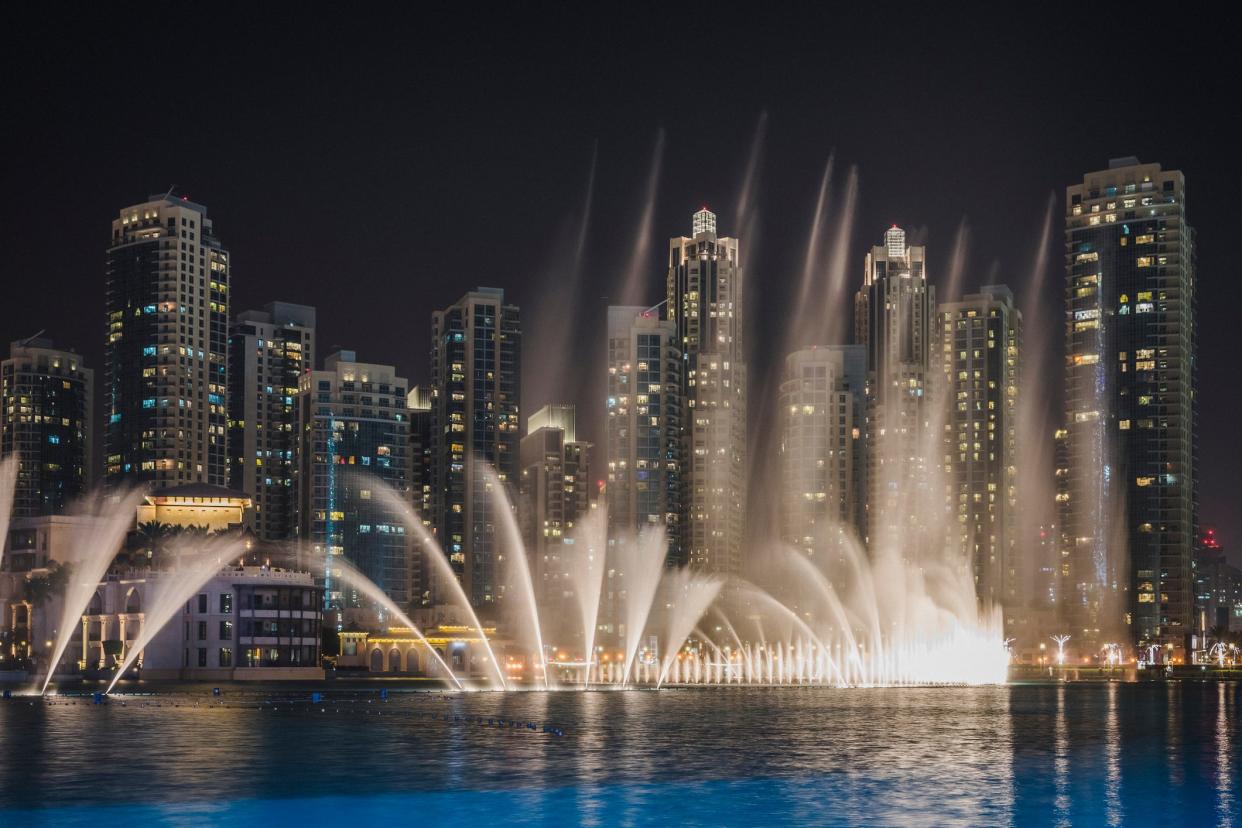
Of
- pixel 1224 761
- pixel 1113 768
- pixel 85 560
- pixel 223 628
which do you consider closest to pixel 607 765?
pixel 1113 768

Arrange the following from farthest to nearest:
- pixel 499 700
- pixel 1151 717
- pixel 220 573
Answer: pixel 220 573, pixel 499 700, pixel 1151 717

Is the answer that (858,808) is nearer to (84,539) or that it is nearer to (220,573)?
(220,573)

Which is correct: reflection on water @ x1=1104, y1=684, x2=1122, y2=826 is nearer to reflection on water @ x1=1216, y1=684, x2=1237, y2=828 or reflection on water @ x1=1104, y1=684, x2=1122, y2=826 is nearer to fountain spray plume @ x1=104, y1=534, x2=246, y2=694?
reflection on water @ x1=1216, y1=684, x2=1237, y2=828

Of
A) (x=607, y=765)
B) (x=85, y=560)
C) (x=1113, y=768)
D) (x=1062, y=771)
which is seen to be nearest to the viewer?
(x=607, y=765)

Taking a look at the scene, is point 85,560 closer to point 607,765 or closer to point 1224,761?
point 607,765

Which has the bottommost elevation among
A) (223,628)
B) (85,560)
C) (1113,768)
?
(1113,768)

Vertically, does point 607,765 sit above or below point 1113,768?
above

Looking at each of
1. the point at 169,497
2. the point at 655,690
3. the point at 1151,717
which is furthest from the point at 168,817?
the point at 169,497

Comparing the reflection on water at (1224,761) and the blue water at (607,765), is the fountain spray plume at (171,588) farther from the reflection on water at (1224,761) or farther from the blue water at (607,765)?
the reflection on water at (1224,761)

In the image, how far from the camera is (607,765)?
178ft

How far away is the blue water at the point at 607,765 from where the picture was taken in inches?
1660

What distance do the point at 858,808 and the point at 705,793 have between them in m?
5.28

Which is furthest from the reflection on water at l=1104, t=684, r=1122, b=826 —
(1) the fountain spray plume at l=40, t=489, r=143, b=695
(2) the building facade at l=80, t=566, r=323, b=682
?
(1) the fountain spray plume at l=40, t=489, r=143, b=695

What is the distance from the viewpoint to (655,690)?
389 ft
